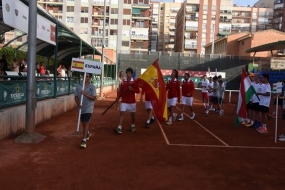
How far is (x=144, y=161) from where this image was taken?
22.3 feet

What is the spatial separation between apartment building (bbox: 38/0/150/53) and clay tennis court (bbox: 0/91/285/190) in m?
66.6

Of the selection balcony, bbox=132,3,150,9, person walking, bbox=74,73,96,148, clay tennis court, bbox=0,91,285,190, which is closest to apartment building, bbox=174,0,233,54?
balcony, bbox=132,3,150,9

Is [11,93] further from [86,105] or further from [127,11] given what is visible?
[127,11]

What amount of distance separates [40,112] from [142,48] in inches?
2630

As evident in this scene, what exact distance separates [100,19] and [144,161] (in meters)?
73.4

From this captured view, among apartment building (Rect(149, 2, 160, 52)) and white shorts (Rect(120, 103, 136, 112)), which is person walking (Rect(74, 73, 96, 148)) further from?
apartment building (Rect(149, 2, 160, 52))

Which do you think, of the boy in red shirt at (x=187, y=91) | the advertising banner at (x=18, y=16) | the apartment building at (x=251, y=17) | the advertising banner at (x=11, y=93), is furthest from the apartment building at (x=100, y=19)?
the advertising banner at (x=11, y=93)

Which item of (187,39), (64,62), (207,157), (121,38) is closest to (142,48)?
(121,38)

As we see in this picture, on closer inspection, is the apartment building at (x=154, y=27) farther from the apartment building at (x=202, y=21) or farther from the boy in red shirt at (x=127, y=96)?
the boy in red shirt at (x=127, y=96)

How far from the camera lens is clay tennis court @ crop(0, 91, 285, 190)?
18.1ft

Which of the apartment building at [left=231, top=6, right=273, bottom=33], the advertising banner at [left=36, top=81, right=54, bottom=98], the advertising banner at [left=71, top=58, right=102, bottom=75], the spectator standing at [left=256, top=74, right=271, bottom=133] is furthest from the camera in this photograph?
the apartment building at [left=231, top=6, right=273, bottom=33]

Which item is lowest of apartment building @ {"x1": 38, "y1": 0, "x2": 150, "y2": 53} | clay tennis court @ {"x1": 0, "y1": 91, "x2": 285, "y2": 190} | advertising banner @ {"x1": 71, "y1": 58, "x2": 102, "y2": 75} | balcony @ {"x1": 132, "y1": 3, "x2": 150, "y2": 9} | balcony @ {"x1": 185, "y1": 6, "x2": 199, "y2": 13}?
clay tennis court @ {"x1": 0, "y1": 91, "x2": 285, "y2": 190}

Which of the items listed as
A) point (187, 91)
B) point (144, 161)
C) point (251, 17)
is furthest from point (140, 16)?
point (144, 161)

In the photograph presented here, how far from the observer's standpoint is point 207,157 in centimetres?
733
